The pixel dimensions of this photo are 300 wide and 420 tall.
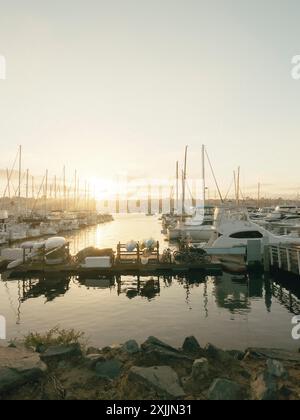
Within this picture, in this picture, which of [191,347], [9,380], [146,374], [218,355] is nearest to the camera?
[9,380]

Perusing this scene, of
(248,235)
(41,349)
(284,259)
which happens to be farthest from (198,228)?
(41,349)

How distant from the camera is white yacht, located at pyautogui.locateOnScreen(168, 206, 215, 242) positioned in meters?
→ 51.1

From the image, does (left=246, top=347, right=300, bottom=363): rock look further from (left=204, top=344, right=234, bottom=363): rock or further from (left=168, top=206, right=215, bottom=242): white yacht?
(left=168, top=206, right=215, bottom=242): white yacht

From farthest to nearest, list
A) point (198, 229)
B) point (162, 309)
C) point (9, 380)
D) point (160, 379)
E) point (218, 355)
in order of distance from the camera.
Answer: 1. point (198, 229)
2. point (162, 309)
3. point (218, 355)
4. point (160, 379)
5. point (9, 380)

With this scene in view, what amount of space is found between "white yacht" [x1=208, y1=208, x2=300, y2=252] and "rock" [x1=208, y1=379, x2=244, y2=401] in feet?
81.3

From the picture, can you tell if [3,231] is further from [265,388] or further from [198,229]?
[265,388]

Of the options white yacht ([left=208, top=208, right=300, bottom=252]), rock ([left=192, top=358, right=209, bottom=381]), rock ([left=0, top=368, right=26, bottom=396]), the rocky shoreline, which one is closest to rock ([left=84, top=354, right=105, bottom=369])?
the rocky shoreline

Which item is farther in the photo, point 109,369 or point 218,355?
point 218,355

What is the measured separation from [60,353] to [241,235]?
1014 inches

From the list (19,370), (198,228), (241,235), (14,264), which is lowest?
(14,264)

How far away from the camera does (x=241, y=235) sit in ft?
111
